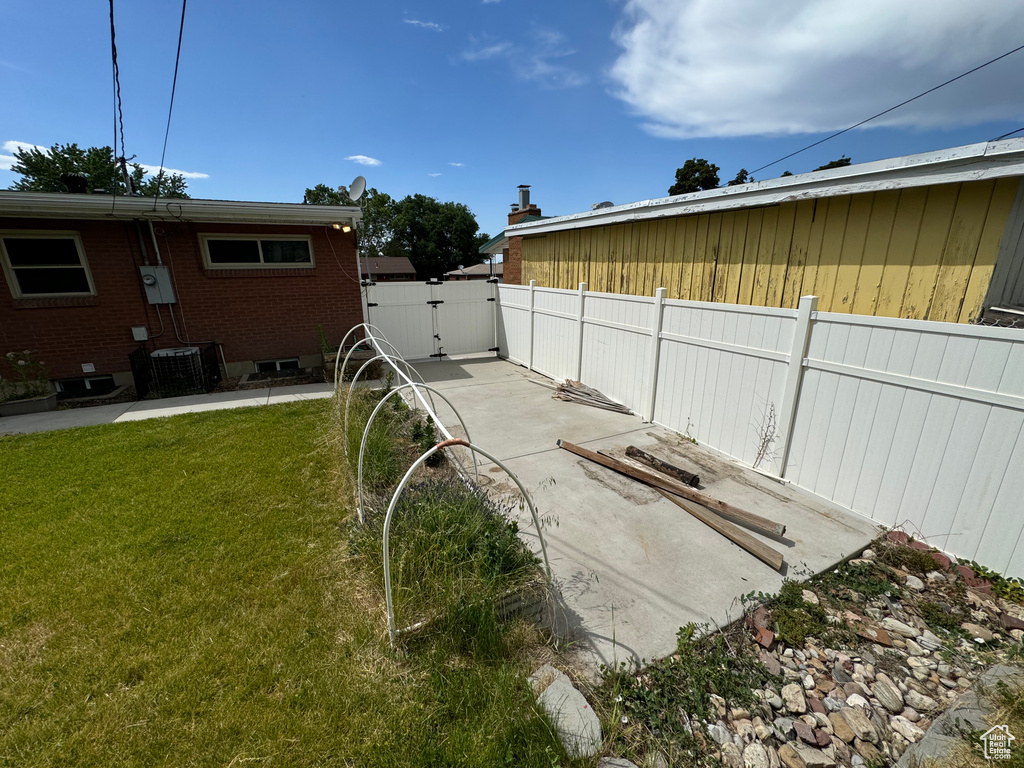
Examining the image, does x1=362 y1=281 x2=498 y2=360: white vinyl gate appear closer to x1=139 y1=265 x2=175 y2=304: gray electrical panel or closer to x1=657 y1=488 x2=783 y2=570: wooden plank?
x1=139 y1=265 x2=175 y2=304: gray electrical panel

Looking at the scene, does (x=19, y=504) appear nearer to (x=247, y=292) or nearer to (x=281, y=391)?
(x=281, y=391)

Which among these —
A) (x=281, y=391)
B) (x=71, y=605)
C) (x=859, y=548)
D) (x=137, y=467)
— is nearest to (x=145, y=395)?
(x=281, y=391)

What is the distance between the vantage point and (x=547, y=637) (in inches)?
94.5

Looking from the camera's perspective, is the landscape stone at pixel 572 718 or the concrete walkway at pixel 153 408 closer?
the landscape stone at pixel 572 718

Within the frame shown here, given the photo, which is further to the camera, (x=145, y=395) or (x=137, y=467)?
(x=145, y=395)

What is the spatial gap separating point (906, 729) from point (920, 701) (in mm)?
238

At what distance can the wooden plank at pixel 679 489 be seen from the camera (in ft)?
10.9

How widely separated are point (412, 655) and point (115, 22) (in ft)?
25.3

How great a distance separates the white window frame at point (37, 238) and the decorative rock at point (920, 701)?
1100 cm

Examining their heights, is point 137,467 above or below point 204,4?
below

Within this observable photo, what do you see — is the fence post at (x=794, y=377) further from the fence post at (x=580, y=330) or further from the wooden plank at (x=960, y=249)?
the fence post at (x=580, y=330)

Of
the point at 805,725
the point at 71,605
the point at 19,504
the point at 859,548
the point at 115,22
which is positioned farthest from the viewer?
the point at 115,22

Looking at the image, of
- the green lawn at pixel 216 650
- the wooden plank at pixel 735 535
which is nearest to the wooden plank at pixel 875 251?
the wooden plank at pixel 735 535

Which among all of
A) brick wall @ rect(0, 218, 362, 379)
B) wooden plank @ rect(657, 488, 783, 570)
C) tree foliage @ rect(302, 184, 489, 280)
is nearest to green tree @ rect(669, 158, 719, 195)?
tree foliage @ rect(302, 184, 489, 280)
